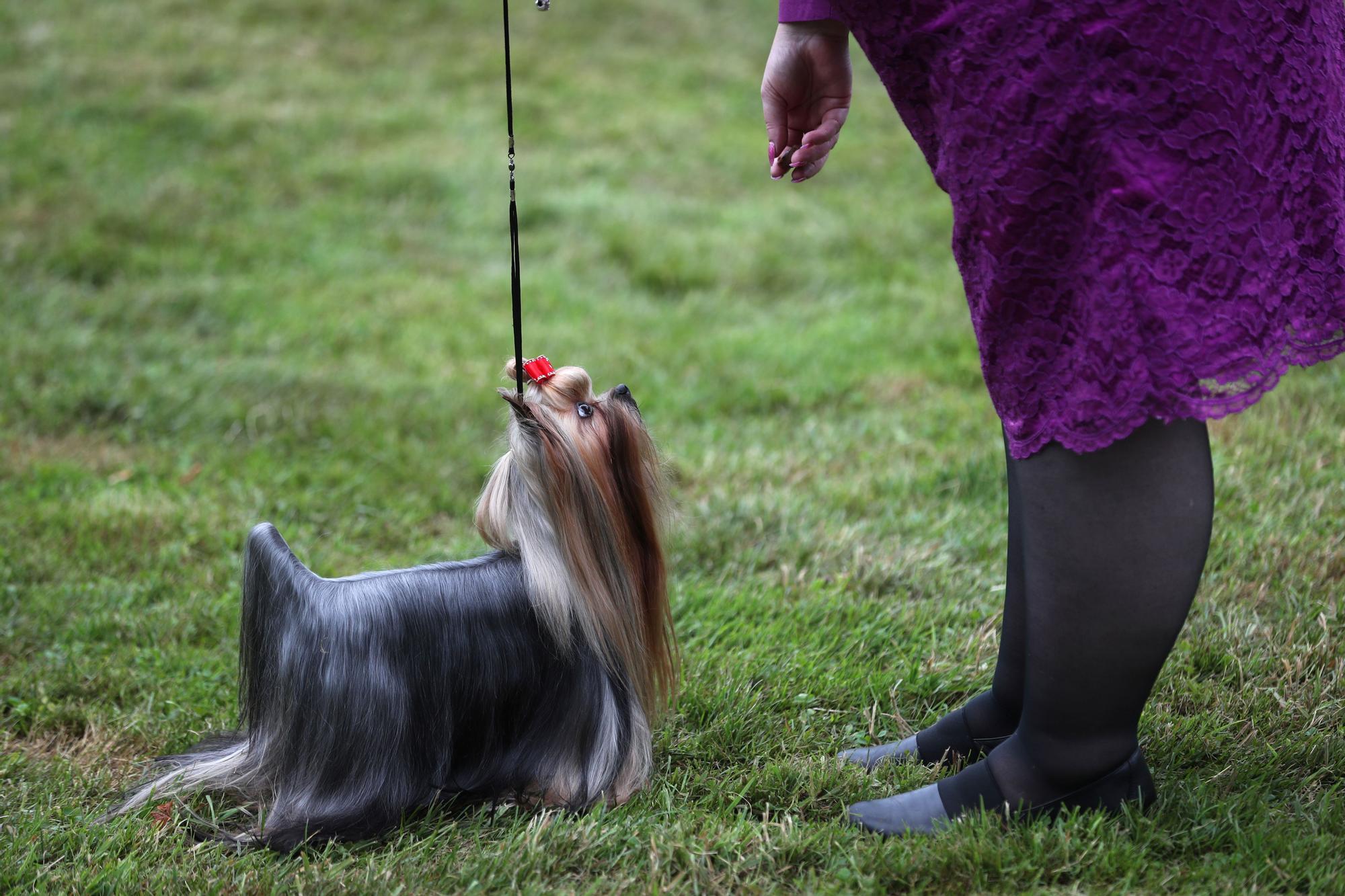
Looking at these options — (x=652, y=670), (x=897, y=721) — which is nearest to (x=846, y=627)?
(x=897, y=721)

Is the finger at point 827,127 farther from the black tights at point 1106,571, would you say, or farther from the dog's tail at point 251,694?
the dog's tail at point 251,694

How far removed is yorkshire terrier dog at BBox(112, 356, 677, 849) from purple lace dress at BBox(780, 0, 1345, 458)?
0.78m

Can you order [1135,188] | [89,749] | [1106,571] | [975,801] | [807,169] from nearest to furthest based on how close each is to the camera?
[1135,188]
[1106,571]
[975,801]
[807,169]
[89,749]

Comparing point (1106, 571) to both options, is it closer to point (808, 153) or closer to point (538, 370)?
point (808, 153)

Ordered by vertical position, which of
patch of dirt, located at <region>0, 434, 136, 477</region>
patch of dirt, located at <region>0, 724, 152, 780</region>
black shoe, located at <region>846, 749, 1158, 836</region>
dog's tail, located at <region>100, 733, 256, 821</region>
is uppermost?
patch of dirt, located at <region>0, 434, 136, 477</region>

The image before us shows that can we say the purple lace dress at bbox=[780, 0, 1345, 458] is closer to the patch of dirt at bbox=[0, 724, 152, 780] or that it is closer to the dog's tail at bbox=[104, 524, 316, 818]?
the dog's tail at bbox=[104, 524, 316, 818]

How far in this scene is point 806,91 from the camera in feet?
7.06

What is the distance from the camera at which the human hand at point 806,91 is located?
80.9 inches

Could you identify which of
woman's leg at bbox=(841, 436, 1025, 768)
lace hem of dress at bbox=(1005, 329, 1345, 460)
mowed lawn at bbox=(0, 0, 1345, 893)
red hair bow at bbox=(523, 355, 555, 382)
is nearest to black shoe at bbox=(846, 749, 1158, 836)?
mowed lawn at bbox=(0, 0, 1345, 893)

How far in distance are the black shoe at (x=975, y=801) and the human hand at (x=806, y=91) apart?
110 centimetres

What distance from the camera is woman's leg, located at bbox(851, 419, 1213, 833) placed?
176 centimetres

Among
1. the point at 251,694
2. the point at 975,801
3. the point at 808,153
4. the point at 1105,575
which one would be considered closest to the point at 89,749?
the point at 251,694

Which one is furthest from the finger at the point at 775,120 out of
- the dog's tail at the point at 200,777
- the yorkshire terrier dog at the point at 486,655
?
the dog's tail at the point at 200,777

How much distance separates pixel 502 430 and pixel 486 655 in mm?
1725
